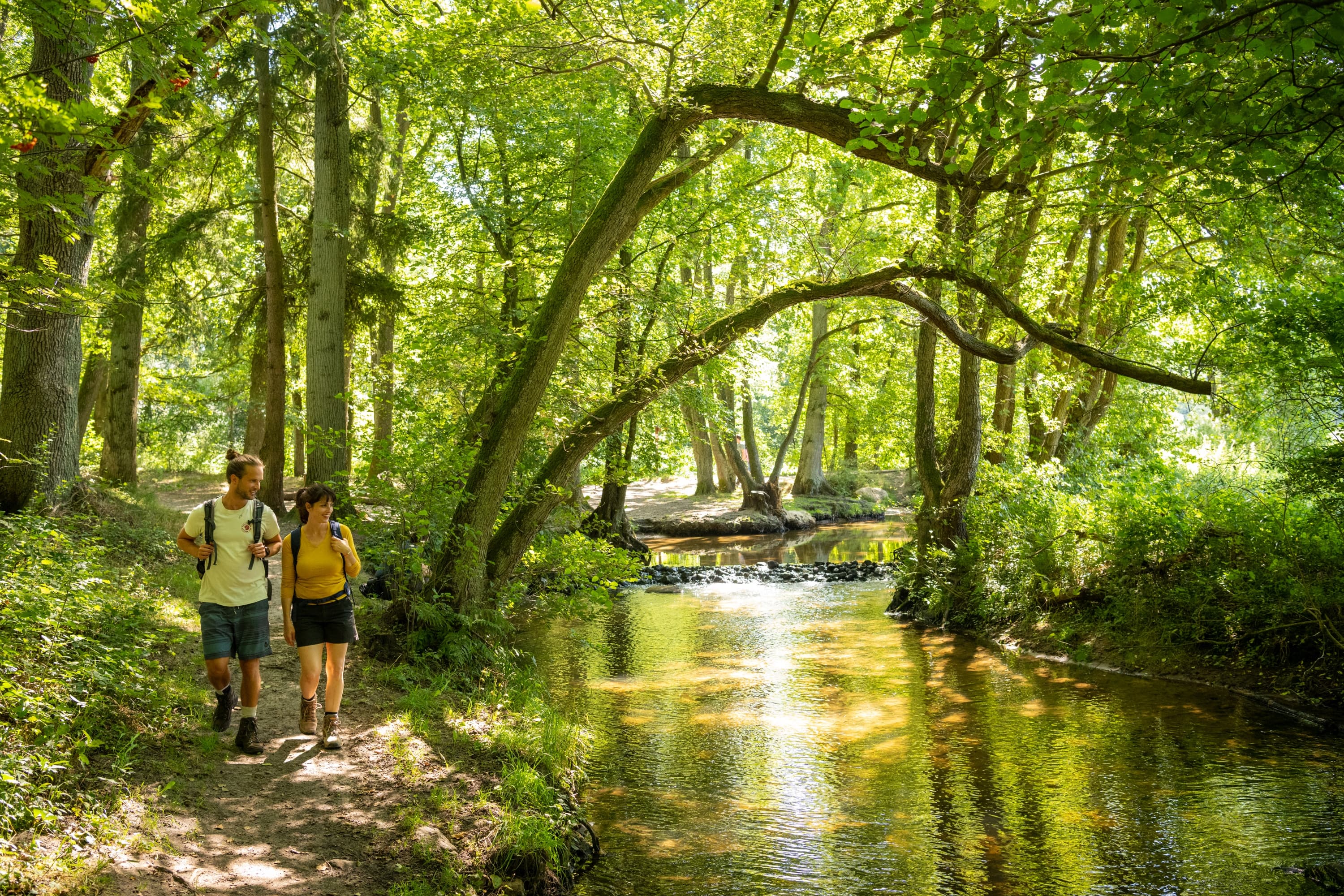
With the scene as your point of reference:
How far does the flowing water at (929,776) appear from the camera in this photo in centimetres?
574

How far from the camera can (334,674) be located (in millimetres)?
6207

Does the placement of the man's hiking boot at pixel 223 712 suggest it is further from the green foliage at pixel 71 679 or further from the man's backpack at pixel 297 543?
the man's backpack at pixel 297 543

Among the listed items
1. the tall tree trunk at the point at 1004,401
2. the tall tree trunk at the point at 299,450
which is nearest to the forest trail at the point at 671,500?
the tall tree trunk at the point at 299,450

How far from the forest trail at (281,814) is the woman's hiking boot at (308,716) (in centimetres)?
6

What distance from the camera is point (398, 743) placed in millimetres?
6371

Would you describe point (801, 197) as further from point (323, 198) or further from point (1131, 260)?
point (323, 198)

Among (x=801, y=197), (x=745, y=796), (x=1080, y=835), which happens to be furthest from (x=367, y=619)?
(x=801, y=197)

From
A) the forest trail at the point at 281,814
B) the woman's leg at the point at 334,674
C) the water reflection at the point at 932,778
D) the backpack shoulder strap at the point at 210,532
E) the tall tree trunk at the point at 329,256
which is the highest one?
the tall tree trunk at the point at 329,256

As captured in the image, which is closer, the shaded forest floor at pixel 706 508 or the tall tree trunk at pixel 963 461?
the tall tree trunk at pixel 963 461

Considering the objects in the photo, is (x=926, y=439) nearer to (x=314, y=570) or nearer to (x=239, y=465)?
(x=314, y=570)

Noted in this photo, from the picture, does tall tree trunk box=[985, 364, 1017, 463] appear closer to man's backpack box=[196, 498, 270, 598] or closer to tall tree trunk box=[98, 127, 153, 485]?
man's backpack box=[196, 498, 270, 598]

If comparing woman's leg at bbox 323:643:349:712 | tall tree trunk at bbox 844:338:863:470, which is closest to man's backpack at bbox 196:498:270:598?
woman's leg at bbox 323:643:349:712

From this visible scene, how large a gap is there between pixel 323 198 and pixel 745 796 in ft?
39.7

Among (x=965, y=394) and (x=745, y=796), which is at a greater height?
(x=965, y=394)
